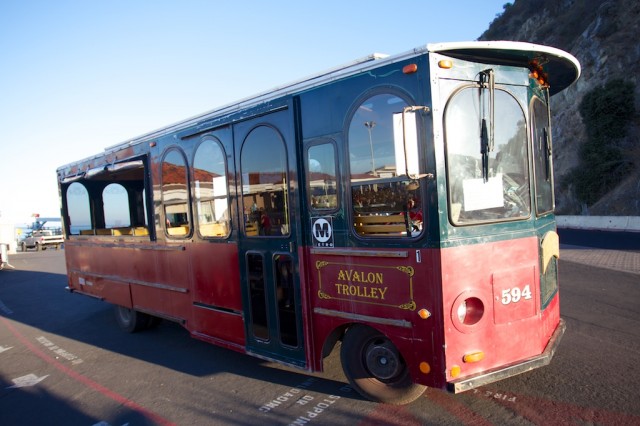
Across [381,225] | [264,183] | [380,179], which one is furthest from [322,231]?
[264,183]

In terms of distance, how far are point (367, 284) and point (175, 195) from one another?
132 inches

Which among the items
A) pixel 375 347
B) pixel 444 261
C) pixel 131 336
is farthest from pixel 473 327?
pixel 131 336

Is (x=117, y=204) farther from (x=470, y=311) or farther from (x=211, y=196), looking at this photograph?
(x=470, y=311)

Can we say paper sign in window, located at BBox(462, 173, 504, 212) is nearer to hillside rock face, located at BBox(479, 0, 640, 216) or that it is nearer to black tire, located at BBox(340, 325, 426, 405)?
black tire, located at BBox(340, 325, 426, 405)

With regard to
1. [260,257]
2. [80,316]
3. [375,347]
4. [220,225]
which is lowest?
[80,316]

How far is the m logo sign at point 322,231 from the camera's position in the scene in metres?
4.17

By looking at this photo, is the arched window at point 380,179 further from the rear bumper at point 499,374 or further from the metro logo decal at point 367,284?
the rear bumper at point 499,374

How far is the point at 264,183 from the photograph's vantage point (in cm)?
484

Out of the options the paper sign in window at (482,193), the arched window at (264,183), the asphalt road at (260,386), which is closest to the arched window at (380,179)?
the paper sign in window at (482,193)

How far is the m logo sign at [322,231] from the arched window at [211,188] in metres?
1.39

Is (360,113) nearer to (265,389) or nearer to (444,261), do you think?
(444,261)

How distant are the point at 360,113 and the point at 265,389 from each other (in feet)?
9.87

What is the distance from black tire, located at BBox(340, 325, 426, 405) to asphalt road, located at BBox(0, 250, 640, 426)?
4.8 inches

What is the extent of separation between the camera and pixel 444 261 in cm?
348
